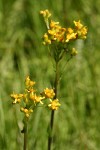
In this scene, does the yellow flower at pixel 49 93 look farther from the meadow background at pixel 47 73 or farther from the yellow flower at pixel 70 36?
the meadow background at pixel 47 73

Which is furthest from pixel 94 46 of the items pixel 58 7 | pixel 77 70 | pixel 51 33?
pixel 51 33

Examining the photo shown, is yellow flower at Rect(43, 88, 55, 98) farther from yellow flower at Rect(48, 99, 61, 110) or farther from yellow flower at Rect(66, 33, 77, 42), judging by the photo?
yellow flower at Rect(66, 33, 77, 42)

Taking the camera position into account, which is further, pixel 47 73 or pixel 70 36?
pixel 47 73

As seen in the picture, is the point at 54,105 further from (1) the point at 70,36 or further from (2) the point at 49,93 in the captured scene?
(1) the point at 70,36

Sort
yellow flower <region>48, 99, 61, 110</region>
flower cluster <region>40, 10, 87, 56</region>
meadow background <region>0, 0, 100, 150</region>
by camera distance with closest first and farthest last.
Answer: yellow flower <region>48, 99, 61, 110</region> → flower cluster <region>40, 10, 87, 56</region> → meadow background <region>0, 0, 100, 150</region>

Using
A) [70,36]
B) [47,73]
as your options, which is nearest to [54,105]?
[70,36]

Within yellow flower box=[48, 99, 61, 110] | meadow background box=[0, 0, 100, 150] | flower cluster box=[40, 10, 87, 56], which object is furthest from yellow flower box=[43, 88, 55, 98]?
meadow background box=[0, 0, 100, 150]

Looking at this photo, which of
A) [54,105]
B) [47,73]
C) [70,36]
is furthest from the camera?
[47,73]

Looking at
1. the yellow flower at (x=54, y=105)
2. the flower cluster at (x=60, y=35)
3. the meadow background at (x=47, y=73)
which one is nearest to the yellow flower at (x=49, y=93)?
the yellow flower at (x=54, y=105)
